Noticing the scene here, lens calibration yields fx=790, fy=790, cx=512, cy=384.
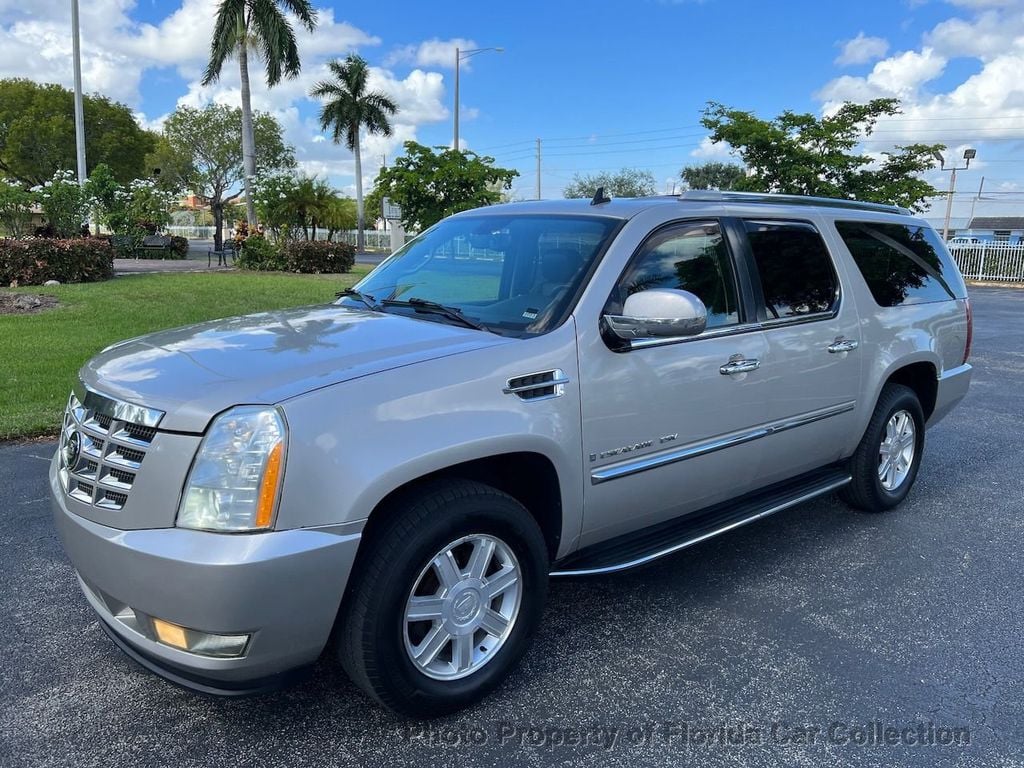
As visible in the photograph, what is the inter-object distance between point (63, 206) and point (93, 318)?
36.1 ft

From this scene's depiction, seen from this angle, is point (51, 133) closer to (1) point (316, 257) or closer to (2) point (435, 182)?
(1) point (316, 257)

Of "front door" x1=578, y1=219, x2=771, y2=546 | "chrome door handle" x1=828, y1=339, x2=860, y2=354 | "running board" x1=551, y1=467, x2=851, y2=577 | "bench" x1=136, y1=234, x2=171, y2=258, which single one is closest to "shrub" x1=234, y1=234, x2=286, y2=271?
"bench" x1=136, y1=234, x2=171, y2=258

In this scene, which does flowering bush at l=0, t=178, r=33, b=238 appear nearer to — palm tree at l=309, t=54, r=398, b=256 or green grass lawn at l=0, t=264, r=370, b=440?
green grass lawn at l=0, t=264, r=370, b=440

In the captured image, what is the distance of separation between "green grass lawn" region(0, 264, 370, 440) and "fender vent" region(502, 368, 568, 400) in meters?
4.99

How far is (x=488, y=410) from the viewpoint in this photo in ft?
8.93

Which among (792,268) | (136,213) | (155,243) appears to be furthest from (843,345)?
(136,213)

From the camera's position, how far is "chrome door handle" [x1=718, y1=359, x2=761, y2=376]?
3510 millimetres

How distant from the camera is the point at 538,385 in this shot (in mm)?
2875

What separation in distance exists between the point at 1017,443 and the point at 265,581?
6.54 m

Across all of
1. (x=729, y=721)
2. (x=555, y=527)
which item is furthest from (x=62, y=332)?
(x=729, y=721)

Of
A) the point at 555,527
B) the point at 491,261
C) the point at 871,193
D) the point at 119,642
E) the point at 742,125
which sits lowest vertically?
the point at 119,642

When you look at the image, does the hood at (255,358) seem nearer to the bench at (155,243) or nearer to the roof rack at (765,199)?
the roof rack at (765,199)

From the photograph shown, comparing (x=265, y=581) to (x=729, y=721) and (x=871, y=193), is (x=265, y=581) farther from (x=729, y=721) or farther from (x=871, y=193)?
(x=871, y=193)

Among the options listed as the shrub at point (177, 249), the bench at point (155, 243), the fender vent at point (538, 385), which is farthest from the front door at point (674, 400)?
the shrub at point (177, 249)
